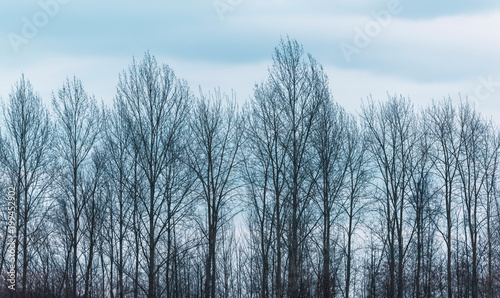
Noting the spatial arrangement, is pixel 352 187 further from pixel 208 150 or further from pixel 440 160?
pixel 208 150

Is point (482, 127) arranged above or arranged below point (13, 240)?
above

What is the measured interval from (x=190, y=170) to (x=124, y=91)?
4.09m

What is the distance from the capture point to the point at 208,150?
25078mm

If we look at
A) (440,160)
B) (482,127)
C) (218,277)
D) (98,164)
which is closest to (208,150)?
(98,164)

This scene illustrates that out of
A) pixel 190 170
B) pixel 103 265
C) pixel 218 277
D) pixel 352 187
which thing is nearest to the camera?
pixel 190 170

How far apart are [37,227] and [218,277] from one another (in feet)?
74.1

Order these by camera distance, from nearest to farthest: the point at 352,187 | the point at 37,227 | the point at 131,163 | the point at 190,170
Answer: the point at 190,170
the point at 37,227
the point at 131,163
the point at 352,187

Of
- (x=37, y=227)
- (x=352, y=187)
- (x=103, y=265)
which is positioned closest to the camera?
(x=37, y=227)

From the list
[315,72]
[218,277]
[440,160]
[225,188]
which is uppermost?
[315,72]

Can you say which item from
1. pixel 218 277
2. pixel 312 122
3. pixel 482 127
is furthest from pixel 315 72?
pixel 218 277

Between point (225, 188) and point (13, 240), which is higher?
point (225, 188)

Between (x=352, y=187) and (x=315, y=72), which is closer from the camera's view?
(x=315, y=72)

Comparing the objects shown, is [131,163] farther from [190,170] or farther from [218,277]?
[218,277]

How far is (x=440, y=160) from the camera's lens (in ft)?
103
